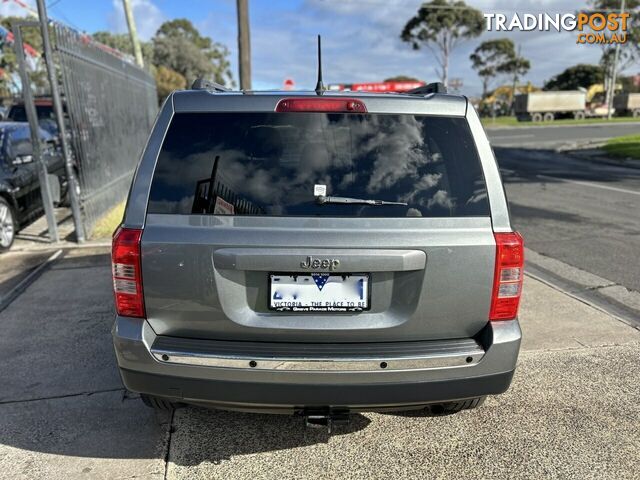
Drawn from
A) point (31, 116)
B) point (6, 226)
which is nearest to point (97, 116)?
point (31, 116)

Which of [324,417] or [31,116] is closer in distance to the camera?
[324,417]

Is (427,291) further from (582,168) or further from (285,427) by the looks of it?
(582,168)

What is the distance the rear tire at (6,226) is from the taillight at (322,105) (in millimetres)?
6183

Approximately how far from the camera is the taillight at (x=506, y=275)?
→ 2.38m

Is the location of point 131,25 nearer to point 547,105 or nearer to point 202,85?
point 202,85

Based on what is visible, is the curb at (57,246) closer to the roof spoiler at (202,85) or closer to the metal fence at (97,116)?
the metal fence at (97,116)

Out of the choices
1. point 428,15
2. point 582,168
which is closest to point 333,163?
point 582,168

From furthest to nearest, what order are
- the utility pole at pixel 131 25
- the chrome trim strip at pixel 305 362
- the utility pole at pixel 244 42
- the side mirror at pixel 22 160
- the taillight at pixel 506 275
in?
the utility pole at pixel 131 25 < the utility pole at pixel 244 42 < the side mirror at pixel 22 160 < the taillight at pixel 506 275 < the chrome trim strip at pixel 305 362

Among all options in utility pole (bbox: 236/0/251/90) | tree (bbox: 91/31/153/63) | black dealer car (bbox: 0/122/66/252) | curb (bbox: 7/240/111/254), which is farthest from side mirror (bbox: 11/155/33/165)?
tree (bbox: 91/31/153/63)

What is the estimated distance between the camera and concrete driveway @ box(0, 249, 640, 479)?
2.67 metres

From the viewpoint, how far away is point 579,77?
70312mm

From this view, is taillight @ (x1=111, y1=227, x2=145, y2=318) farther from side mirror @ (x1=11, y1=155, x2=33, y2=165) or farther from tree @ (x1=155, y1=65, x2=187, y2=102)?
tree @ (x1=155, y1=65, x2=187, y2=102)

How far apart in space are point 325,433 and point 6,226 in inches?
243

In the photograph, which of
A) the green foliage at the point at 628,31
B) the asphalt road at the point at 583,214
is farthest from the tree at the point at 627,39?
the asphalt road at the point at 583,214
